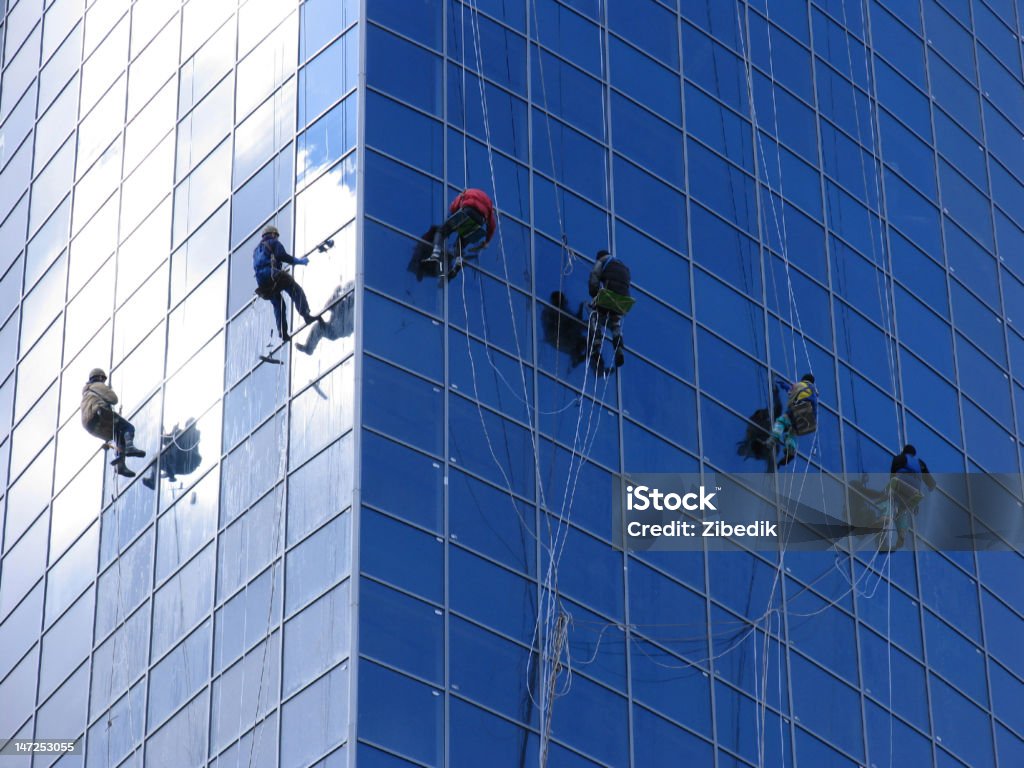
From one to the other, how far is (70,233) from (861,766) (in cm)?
1890

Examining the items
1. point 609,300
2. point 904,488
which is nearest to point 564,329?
point 609,300

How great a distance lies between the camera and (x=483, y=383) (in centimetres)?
4106

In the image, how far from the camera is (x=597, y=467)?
138 feet

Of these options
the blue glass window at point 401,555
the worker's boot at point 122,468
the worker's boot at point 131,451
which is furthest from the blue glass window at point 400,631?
the worker's boot at point 122,468

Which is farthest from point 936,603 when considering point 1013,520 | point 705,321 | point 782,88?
point 782,88

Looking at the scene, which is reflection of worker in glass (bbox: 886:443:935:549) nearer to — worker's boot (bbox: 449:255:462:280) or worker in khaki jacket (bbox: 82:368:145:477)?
worker's boot (bbox: 449:255:462:280)

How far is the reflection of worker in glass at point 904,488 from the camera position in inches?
1861

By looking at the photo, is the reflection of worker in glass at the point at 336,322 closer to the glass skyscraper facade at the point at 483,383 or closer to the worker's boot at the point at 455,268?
the glass skyscraper facade at the point at 483,383

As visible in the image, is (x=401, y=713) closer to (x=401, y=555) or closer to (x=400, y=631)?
(x=400, y=631)

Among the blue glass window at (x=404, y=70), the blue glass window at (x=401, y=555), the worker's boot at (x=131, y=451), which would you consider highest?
the blue glass window at (x=404, y=70)

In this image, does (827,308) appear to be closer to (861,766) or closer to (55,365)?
(861,766)

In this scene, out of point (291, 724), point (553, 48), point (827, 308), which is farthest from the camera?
point (827, 308)

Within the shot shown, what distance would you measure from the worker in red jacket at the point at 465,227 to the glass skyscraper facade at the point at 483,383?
1.12 feet

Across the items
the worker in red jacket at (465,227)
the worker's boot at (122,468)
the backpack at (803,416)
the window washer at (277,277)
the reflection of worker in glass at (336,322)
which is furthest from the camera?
the backpack at (803,416)
